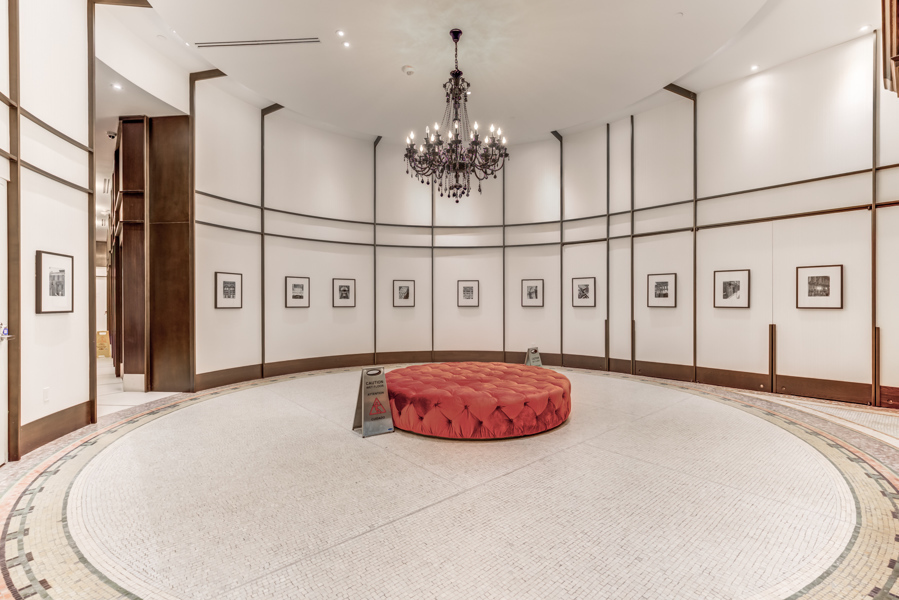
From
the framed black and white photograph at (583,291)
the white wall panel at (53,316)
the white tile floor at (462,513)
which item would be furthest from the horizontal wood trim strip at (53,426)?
the framed black and white photograph at (583,291)

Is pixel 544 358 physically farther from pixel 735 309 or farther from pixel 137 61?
pixel 137 61

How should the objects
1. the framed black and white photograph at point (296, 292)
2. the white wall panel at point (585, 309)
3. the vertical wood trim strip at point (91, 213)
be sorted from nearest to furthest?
the vertical wood trim strip at point (91, 213)
the framed black and white photograph at point (296, 292)
the white wall panel at point (585, 309)

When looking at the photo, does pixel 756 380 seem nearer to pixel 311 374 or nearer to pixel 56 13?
pixel 311 374

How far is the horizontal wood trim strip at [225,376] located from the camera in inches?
255

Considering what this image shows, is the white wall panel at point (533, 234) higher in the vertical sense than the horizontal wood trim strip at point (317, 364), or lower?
higher

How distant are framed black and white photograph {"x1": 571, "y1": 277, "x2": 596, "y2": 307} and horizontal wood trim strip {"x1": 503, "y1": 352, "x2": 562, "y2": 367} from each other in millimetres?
1244

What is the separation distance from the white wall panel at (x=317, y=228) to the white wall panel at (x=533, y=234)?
3.25 m

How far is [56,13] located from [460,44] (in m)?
4.37

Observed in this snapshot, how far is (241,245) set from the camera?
720cm

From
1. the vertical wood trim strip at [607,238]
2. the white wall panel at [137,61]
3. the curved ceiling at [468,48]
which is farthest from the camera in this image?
the vertical wood trim strip at [607,238]

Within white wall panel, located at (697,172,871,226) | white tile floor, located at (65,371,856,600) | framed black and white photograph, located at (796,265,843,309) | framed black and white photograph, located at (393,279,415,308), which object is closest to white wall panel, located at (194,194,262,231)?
framed black and white photograph, located at (393,279,415,308)

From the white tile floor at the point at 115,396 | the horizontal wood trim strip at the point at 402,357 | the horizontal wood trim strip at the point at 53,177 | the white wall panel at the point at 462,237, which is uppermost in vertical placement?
the white wall panel at the point at 462,237

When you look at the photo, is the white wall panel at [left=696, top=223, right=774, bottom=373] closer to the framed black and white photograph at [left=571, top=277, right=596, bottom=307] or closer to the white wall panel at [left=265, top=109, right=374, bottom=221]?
the framed black and white photograph at [left=571, top=277, right=596, bottom=307]

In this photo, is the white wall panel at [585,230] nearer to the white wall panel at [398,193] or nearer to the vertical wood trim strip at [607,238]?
the vertical wood trim strip at [607,238]
